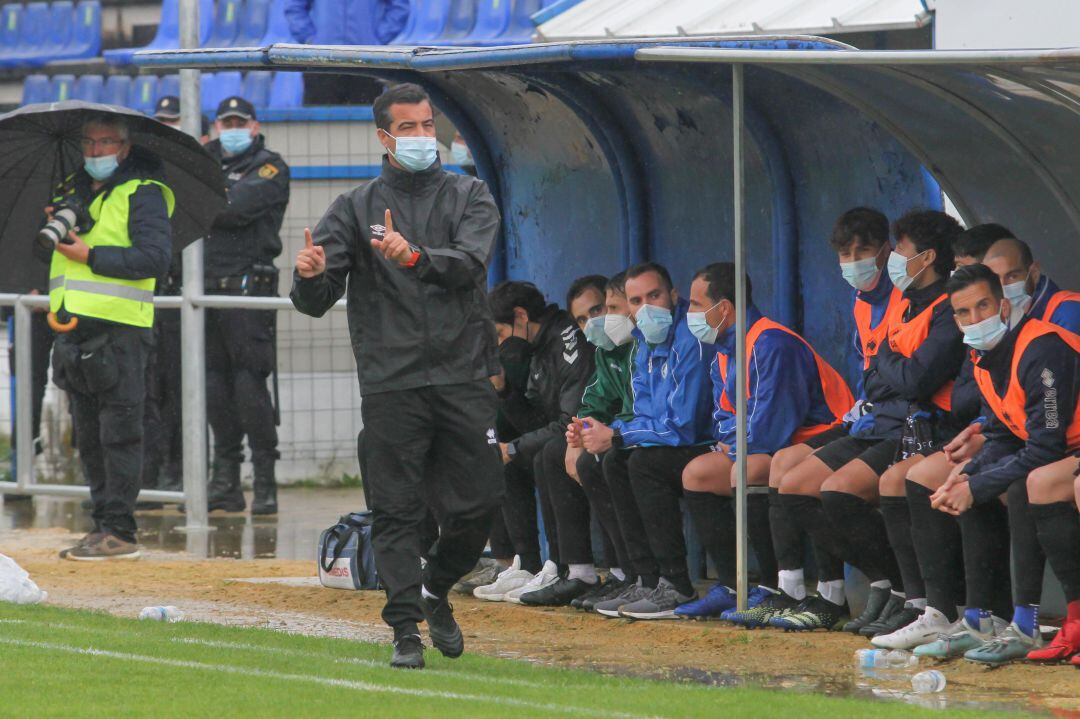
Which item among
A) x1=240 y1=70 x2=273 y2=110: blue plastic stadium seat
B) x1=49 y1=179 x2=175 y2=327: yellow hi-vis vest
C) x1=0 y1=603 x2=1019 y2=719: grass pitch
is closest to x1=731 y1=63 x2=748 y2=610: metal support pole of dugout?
x1=0 y1=603 x2=1019 y2=719: grass pitch

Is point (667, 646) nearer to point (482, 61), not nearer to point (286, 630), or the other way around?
point (286, 630)

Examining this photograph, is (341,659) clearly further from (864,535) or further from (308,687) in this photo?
(864,535)

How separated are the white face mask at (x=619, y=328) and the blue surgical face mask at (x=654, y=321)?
0.21 metres

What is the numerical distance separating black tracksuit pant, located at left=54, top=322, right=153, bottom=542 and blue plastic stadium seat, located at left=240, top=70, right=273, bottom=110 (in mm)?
10686

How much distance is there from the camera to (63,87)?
77.0 ft

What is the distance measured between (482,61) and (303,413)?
21.9ft

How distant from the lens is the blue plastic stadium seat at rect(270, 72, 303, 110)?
20.4m

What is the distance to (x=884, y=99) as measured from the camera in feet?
27.0

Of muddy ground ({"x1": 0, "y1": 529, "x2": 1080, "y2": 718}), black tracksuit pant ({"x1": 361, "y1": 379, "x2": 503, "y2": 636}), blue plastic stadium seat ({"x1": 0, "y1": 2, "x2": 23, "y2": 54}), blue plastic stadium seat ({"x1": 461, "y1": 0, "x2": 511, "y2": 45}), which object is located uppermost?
blue plastic stadium seat ({"x1": 0, "y1": 2, "x2": 23, "y2": 54})

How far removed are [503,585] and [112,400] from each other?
2468 millimetres

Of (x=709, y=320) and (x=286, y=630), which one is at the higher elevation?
(x=709, y=320)

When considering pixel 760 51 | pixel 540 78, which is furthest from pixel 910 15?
pixel 760 51

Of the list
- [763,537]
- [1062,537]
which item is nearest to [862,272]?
[763,537]

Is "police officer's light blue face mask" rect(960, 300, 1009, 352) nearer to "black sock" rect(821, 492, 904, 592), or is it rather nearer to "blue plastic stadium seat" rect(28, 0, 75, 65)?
"black sock" rect(821, 492, 904, 592)
